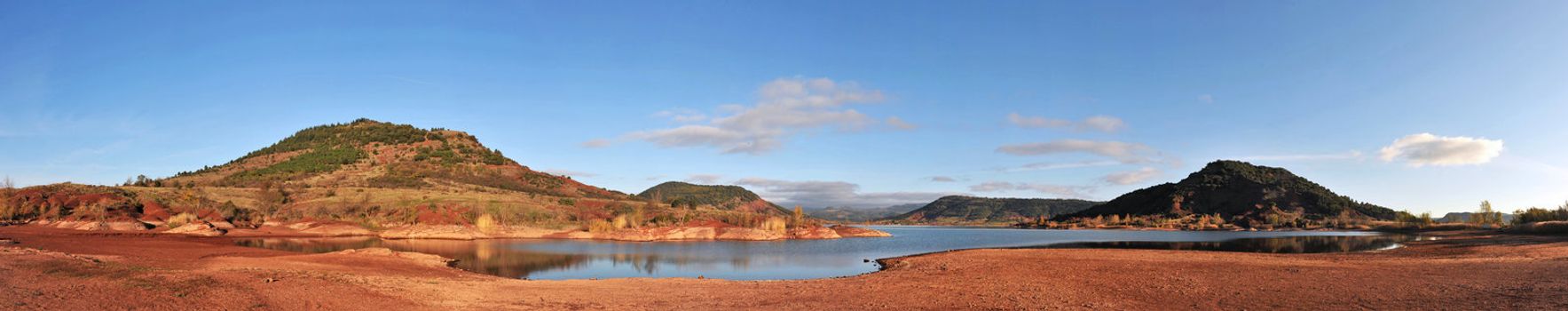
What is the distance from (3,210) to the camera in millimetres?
56625

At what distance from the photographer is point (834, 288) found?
66.7 ft

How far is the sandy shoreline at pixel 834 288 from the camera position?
568 inches

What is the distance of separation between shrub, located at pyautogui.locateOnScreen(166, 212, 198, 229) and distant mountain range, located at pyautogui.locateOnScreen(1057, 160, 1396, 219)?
152398mm

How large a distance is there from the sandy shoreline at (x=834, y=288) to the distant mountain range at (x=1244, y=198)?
12135 cm

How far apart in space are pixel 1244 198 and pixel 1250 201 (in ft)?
8.85

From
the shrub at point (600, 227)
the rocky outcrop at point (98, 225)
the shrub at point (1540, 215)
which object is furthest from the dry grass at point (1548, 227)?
the rocky outcrop at point (98, 225)

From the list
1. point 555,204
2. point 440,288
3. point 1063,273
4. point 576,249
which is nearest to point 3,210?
point 555,204

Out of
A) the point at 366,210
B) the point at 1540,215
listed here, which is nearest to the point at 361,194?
the point at 366,210

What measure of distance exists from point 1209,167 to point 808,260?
167498mm

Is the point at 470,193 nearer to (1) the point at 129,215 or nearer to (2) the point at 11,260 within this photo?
(1) the point at 129,215

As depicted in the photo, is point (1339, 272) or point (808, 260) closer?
point (1339, 272)

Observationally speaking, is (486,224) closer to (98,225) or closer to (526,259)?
(98,225)

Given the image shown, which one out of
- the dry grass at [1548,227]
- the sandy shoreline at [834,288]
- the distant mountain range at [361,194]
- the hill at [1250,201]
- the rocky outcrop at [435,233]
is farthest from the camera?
the hill at [1250,201]

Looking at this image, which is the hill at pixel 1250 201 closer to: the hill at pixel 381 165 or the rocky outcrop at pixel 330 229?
the hill at pixel 381 165
